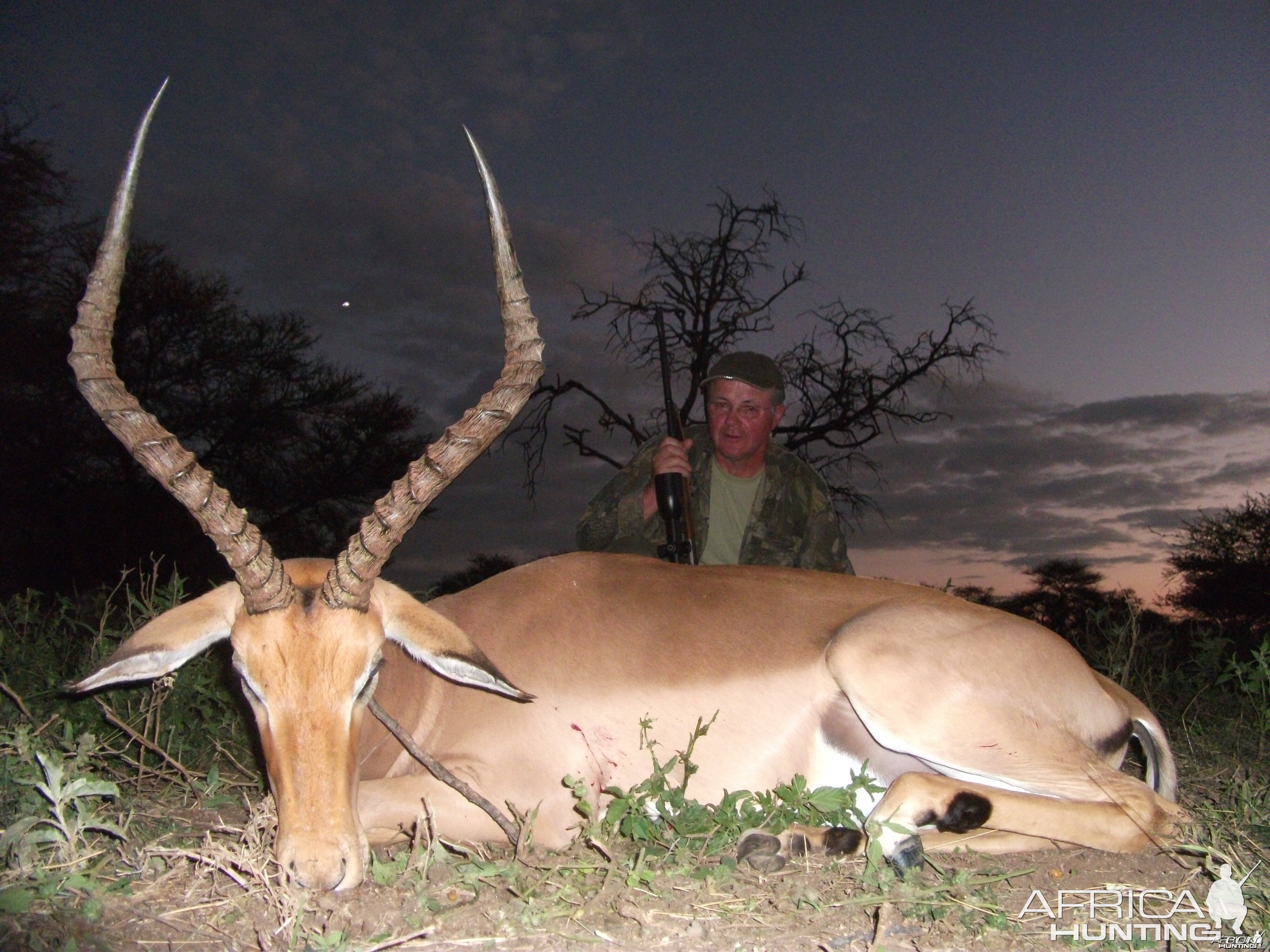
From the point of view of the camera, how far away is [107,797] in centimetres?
408

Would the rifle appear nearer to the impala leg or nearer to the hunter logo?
the impala leg

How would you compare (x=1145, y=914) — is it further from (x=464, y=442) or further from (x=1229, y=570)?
(x=1229, y=570)

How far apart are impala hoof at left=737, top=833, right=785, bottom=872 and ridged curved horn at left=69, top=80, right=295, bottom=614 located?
5.45 ft

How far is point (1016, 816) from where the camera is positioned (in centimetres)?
344

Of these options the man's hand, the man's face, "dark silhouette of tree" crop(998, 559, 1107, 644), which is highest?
the man's face

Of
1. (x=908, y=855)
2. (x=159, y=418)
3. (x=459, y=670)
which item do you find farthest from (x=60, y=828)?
(x=159, y=418)

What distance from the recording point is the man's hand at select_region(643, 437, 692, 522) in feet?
21.6

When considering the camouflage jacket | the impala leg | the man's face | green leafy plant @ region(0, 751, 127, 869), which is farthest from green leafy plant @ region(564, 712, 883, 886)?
the man's face

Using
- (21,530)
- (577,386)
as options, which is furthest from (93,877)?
(21,530)

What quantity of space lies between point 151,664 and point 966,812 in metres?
2.75

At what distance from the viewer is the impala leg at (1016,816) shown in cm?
341

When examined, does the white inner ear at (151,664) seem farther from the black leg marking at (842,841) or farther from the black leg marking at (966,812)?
the black leg marking at (966,812)

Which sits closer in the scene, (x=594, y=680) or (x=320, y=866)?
(x=320, y=866)

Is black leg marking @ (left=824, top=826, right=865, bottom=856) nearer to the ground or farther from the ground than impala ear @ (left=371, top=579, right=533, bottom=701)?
nearer to the ground
